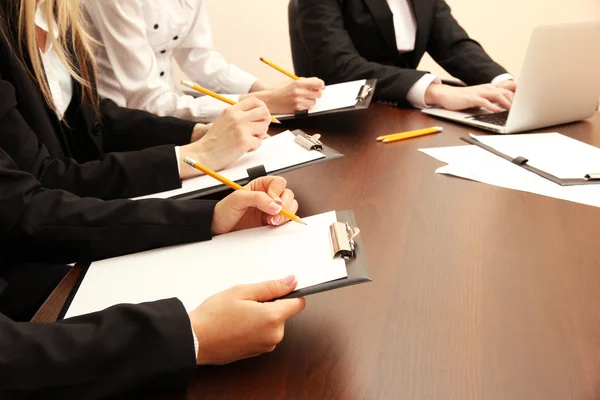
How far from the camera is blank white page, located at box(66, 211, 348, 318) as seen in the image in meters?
0.66

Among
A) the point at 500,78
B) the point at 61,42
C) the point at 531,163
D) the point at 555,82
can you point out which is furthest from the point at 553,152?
the point at 61,42

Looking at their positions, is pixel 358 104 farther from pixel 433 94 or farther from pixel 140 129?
pixel 140 129

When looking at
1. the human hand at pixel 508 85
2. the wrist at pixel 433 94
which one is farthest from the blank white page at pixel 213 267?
the human hand at pixel 508 85

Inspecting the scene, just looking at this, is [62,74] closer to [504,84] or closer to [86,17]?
[86,17]

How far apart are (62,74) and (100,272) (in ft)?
1.92

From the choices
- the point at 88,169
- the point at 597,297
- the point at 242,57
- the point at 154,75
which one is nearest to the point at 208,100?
the point at 154,75

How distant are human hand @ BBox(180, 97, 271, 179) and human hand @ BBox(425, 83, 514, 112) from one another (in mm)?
513

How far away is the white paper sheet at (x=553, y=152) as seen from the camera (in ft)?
3.41

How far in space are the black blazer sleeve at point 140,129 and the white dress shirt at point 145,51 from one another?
141 mm

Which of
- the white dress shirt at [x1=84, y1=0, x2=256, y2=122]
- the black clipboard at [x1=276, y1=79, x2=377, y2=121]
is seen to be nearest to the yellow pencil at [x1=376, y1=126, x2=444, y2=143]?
the black clipboard at [x1=276, y1=79, x2=377, y2=121]

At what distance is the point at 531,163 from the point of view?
3.51 feet

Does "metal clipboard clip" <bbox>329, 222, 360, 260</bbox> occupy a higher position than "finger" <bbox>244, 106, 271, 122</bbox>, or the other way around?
"metal clipboard clip" <bbox>329, 222, 360, 260</bbox>

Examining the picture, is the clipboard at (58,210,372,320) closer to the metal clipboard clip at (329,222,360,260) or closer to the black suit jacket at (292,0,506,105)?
the metal clipboard clip at (329,222,360,260)

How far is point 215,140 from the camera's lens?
43.1 inches
